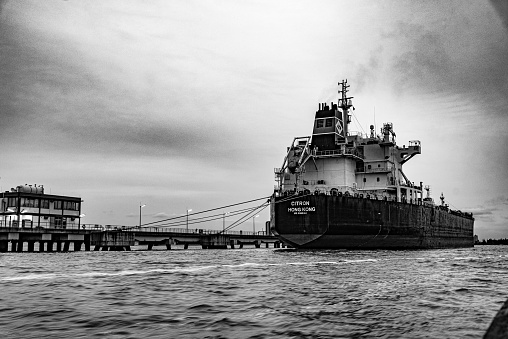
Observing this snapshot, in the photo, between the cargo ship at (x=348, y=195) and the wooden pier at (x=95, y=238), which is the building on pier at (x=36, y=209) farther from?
the cargo ship at (x=348, y=195)

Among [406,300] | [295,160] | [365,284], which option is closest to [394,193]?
[295,160]

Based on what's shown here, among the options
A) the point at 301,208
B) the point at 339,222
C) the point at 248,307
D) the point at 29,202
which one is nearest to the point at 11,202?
the point at 29,202

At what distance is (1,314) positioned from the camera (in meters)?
10.5

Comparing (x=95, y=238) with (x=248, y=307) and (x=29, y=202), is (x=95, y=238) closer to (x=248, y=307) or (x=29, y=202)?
(x=29, y=202)

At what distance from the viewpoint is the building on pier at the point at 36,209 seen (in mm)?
61688

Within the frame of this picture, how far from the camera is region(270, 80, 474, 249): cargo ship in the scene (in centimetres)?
4438

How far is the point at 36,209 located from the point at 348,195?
41.7m

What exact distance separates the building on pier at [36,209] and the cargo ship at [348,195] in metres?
29.8

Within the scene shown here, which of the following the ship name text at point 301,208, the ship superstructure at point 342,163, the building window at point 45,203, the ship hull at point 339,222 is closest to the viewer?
the ship hull at point 339,222

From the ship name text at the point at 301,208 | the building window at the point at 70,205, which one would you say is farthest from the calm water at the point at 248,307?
the building window at the point at 70,205

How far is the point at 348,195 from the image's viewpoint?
153ft

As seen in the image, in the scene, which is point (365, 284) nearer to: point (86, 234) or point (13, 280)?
point (13, 280)

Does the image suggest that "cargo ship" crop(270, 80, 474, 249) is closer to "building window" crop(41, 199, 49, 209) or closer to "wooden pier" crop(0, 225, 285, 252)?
"wooden pier" crop(0, 225, 285, 252)

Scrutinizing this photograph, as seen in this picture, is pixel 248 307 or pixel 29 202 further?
pixel 29 202
